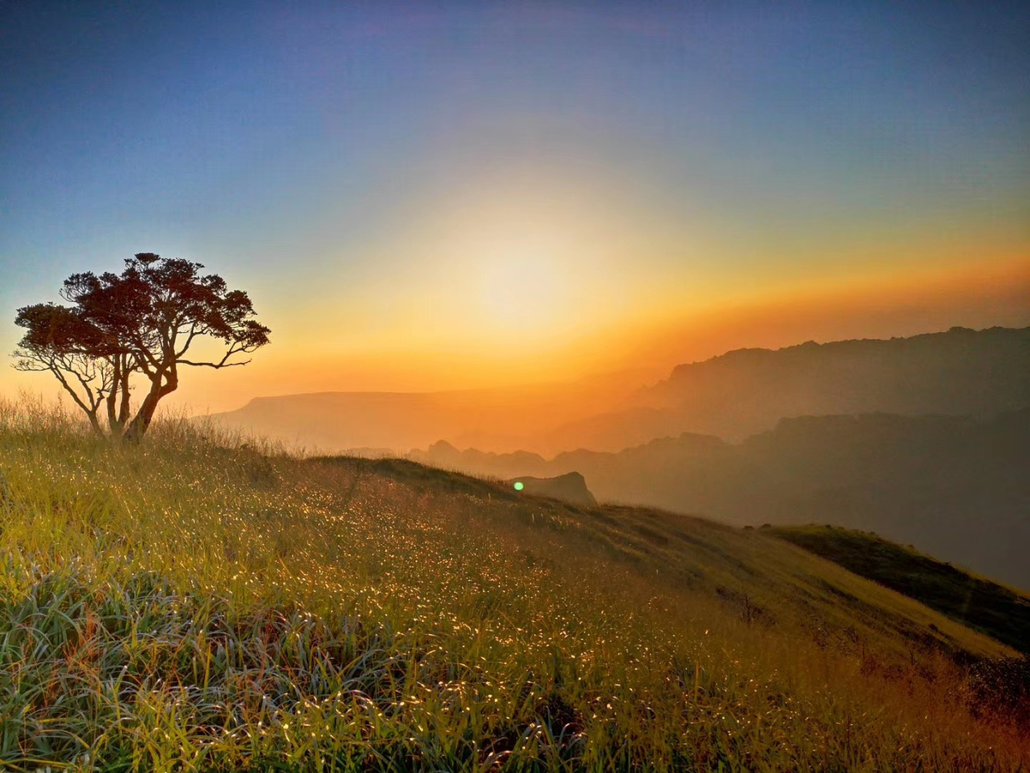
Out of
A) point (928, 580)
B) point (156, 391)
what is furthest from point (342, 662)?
point (928, 580)

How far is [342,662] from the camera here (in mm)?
4910

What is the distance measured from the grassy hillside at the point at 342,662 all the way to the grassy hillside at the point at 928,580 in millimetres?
33045

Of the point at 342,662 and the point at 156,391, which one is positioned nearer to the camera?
the point at 342,662

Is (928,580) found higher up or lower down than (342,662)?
lower down

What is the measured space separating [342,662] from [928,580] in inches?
1778

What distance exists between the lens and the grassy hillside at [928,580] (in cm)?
3447

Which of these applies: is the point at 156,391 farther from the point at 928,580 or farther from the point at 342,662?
the point at 928,580

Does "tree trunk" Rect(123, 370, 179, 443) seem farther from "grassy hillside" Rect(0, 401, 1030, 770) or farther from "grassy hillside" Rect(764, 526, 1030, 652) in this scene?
"grassy hillside" Rect(764, 526, 1030, 652)

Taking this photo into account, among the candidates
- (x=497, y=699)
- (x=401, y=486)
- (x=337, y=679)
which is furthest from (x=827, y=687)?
(x=401, y=486)

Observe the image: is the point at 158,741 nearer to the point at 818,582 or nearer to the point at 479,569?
the point at 479,569

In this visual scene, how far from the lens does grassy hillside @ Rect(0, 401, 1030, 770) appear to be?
387 cm

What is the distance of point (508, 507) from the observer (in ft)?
70.6

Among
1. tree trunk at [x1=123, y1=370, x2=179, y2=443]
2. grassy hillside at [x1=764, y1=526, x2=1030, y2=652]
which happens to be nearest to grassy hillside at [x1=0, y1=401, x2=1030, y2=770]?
tree trunk at [x1=123, y1=370, x2=179, y2=443]

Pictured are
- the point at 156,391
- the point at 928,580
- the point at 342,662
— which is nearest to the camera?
the point at 342,662
